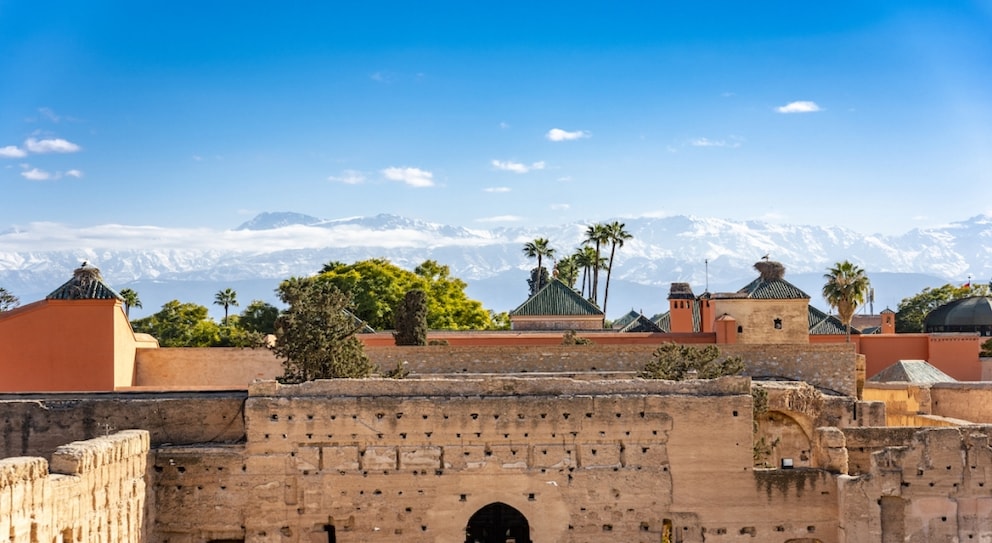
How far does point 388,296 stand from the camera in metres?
53.4

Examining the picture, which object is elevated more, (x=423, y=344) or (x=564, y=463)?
(x=423, y=344)

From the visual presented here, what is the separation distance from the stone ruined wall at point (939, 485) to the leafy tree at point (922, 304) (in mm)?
48115

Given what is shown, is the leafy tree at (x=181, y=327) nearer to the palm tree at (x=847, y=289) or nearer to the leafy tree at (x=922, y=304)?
the palm tree at (x=847, y=289)

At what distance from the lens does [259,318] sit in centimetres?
5019

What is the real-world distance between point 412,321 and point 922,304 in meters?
49.7

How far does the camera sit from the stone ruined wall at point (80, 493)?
57.5 ft

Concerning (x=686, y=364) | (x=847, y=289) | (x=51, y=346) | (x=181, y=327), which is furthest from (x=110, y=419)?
(x=181, y=327)

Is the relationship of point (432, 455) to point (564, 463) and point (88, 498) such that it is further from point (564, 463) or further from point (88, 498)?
point (88, 498)

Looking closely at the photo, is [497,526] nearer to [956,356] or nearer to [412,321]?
[412,321]

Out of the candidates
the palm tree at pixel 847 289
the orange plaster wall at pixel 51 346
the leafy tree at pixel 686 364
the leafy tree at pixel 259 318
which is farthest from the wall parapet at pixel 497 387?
the leafy tree at pixel 259 318

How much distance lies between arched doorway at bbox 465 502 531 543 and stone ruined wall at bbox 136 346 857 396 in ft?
19.8

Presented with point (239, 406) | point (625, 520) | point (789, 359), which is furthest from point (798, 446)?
point (239, 406)

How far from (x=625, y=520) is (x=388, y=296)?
30155 millimetres

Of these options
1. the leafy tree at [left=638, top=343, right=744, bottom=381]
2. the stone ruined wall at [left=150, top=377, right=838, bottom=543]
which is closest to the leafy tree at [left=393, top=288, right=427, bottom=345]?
the leafy tree at [left=638, top=343, right=744, bottom=381]
